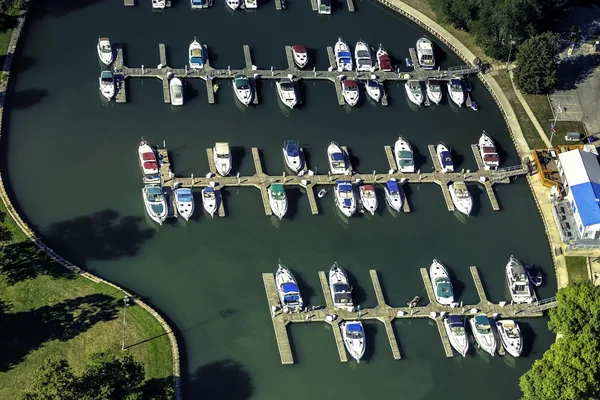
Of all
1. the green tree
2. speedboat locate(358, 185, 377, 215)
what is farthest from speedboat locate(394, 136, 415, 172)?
the green tree

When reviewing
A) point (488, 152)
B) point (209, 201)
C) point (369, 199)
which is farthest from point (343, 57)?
point (209, 201)

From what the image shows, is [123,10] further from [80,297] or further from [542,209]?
[542,209]

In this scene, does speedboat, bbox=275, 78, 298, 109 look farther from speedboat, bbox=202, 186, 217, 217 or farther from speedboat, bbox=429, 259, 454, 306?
speedboat, bbox=429, 259, 454, 306

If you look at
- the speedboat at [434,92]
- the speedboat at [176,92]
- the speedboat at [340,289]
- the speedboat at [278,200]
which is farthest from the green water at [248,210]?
the speedboat at [340,289]

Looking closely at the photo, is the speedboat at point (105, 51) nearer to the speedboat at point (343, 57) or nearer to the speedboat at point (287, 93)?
the speedboat at point (287, 93)

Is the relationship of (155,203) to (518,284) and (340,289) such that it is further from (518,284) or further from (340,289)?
(518,284)

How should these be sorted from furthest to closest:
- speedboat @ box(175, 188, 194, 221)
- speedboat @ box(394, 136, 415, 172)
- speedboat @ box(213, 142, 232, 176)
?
speedboat @ box(394, 136, 415, 172) → speedboat @ box(213, 142, 232, 176) → speedboat @ box(175, 188, 194, 221)

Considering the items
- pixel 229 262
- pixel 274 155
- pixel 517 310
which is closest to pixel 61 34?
pixel 274 155
